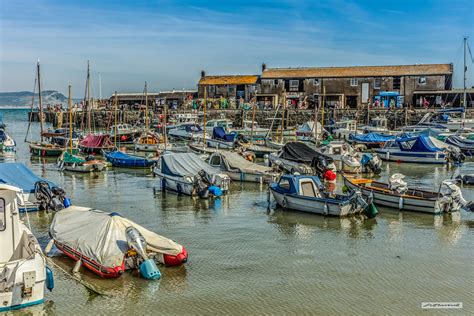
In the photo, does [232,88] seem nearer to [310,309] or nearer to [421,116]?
[421,116]

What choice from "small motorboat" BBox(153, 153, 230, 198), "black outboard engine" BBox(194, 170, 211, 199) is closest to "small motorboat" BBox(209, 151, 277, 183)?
"small motorboat" BBox(153, 153, 230, 198)

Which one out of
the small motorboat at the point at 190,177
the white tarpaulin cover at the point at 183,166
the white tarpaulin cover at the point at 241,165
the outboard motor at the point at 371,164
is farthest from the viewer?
the outboard motor at the point at 371,164

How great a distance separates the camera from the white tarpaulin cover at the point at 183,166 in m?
30.8

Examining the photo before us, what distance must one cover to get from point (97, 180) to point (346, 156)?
17.7 metres

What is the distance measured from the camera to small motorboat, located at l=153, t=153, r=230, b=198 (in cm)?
2934

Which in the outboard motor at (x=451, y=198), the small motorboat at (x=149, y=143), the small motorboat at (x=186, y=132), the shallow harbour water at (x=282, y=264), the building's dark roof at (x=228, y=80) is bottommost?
the shallow harbour water at (x=282, y=264)

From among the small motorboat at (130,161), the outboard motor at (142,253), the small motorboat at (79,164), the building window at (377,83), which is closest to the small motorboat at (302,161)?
the small motorboat at (130,161)

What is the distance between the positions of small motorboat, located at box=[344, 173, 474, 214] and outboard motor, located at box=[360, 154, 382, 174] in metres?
11.3

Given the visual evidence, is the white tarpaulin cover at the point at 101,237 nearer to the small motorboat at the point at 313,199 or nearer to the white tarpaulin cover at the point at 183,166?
the small motorboat at the point at 313,199

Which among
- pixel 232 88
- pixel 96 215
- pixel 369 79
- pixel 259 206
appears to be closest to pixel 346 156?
pixel 259 206

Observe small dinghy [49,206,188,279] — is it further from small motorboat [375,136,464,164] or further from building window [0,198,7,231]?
small motorboat [375,136,464,164]

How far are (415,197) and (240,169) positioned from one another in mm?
12446

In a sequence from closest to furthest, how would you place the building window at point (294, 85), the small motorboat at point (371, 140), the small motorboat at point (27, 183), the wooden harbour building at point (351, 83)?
the small motorboat at point (27, 183) → the small motorboat at point (371, 140) → the wooden harbour building at point (351, 83) → the building window at point (294, 85)

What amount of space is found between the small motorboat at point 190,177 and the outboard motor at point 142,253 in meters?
12.3
